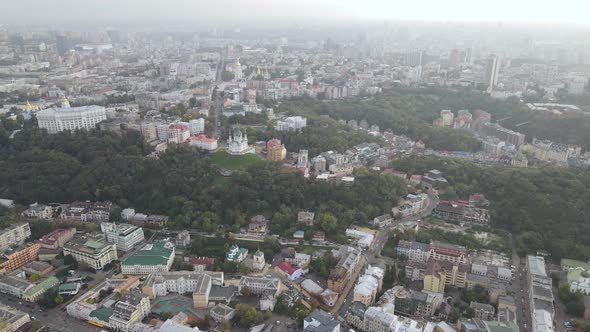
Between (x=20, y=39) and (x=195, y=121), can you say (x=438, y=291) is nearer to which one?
(x=195, y=121)

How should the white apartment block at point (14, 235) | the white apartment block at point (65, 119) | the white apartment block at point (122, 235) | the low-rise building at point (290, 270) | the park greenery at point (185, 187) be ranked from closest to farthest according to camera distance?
the low-rise building at point (290, 270), the white apartment block at point (14, 235), the white apartment block at point (122, 235), the park greenery at point (185, 187), the white apartment block at point (65, 119)

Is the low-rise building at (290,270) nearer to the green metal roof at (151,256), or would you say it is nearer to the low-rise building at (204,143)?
the green metal roof at (151,256)

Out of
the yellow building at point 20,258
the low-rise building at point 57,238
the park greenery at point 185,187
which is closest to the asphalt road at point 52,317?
the yellow building at point 20,258

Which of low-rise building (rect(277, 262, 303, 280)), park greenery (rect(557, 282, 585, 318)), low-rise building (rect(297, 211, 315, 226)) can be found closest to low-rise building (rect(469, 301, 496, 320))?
park greenery (rect(557, 282, 585, 318))

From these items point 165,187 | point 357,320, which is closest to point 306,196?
point 165,187

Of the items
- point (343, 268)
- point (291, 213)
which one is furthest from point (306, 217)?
point (343, 268)
